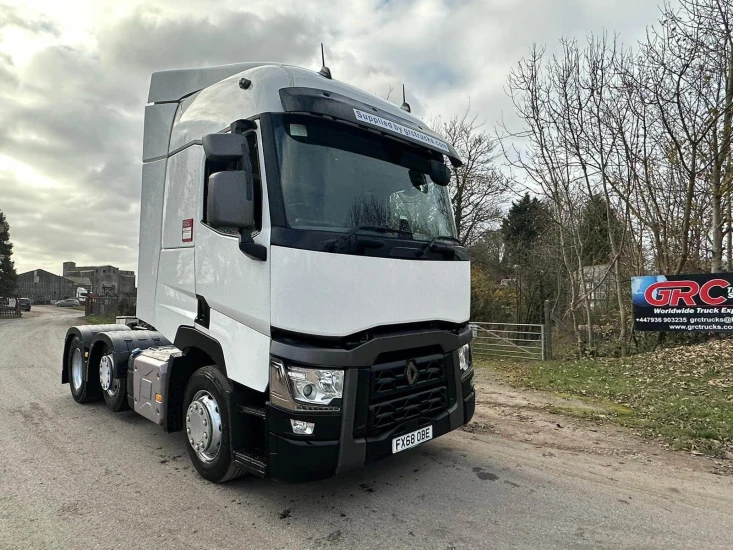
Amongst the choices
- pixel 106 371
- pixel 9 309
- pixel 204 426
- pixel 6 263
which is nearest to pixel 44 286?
pixel 6 263

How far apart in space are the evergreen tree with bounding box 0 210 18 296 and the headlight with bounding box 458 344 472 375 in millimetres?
47637

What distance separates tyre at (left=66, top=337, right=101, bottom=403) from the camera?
6.01m

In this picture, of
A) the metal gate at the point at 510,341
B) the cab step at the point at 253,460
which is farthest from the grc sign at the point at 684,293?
the cab step at the point at 253,460

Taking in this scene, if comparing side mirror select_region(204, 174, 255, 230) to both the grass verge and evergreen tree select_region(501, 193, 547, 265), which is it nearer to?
the grass verge

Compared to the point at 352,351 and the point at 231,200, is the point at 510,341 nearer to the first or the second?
the point at 352,351

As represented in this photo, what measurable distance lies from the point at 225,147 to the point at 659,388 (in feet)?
25.9

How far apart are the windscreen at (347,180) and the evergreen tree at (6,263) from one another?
155 feet

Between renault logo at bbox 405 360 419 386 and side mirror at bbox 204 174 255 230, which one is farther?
renault logo at bbox 405 360 419 386

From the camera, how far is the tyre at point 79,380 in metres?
6.01

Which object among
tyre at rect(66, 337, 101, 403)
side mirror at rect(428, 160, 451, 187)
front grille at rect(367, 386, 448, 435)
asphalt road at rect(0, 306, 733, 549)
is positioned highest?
side mirror at rect(428, 160, 451, 187)

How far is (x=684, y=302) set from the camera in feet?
32.6

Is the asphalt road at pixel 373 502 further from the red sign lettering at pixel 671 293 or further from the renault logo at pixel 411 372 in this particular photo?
the red sign lettering at pixel 671 293

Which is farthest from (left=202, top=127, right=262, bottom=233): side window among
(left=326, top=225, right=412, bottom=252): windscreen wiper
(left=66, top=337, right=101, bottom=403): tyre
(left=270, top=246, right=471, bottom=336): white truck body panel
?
(left=66, top=337, right=101, bottom=403): tyre

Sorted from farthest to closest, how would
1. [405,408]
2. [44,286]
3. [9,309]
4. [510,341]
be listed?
1. [44,286]
2. [9,309]
3. [510,341]
4. [405,408]
